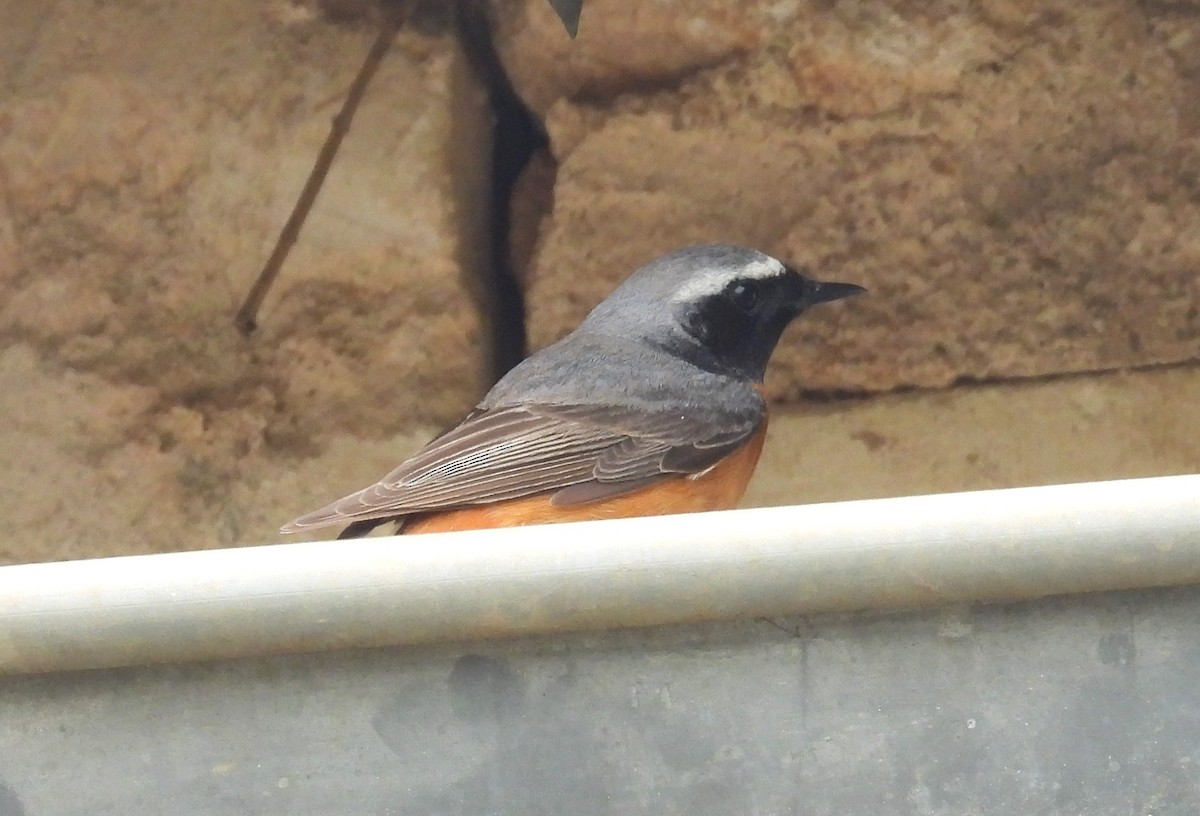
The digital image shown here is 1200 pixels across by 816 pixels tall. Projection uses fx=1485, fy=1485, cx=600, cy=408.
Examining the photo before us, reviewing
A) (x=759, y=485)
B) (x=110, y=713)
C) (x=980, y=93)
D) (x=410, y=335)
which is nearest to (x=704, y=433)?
(x=759, y=485)

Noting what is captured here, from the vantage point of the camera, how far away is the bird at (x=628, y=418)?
238 centimetres

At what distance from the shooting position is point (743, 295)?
2771 millimetres

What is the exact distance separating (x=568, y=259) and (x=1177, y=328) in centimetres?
118

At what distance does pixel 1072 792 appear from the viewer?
4.15 ft

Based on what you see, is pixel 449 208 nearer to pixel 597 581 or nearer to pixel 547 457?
pixel 547 457

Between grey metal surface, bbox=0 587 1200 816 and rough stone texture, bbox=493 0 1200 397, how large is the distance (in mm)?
1628

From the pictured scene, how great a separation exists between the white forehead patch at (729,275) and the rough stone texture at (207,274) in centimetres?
47

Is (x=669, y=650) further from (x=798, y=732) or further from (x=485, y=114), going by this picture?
(x=485, y=114)

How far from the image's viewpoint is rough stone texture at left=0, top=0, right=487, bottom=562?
286 centimetres

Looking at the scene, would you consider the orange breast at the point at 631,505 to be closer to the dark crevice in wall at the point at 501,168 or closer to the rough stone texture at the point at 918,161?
the rough stone texture at the point at 918,161

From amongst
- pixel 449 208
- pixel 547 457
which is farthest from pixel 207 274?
pixel 547 457

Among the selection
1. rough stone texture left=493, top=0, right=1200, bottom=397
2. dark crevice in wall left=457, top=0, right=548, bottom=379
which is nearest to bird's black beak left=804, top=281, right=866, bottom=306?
rough stone texture left=493, top=0, right=1200, bottom=397

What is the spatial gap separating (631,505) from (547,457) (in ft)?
0.53

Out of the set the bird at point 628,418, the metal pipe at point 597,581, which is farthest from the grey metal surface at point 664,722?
the bird at point 628,418
